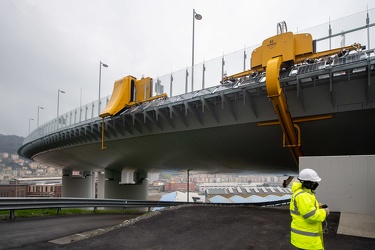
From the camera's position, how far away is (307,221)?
3.99 meters

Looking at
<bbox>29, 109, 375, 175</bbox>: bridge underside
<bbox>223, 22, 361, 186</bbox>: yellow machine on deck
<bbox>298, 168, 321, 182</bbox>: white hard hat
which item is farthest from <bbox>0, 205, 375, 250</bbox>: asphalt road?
<bbox>29, 109, 375, 175</bbox>: bridge underside

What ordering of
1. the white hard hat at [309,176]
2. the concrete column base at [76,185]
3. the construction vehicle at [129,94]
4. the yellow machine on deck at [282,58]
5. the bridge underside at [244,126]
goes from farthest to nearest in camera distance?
the concrete column base at [76,185] < the construction vehicle at [129,94] < the bridge underside at [244,126] < the yellow machine on deck at [282,58] < the white hard hat at [309,176]

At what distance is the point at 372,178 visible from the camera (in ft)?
31.6

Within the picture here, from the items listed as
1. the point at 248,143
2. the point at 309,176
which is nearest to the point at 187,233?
the point at 309,176

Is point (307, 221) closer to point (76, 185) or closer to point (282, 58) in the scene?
point (282, 58)

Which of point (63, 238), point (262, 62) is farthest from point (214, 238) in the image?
point (262, 62)

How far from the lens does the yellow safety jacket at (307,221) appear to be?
3885 mm

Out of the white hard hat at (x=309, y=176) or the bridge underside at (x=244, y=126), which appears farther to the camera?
the bridge underside at (x=244, y=126)

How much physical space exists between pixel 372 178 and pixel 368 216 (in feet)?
4.10

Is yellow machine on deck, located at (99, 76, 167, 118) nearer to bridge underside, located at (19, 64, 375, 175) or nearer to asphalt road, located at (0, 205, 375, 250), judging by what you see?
bridge underside, located at (19, 64, 375, 175)

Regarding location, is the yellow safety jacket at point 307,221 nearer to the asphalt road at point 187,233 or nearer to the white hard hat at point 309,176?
the white hard hat at point 309,176

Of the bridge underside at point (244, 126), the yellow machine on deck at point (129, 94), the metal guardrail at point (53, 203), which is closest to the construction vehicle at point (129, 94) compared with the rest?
the yellow machine on deck at point (129, 94)

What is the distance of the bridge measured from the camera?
11977 millimetres

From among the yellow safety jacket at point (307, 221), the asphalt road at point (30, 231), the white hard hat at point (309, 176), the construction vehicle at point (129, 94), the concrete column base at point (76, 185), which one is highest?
the construction vehicle at point (129, 94)
